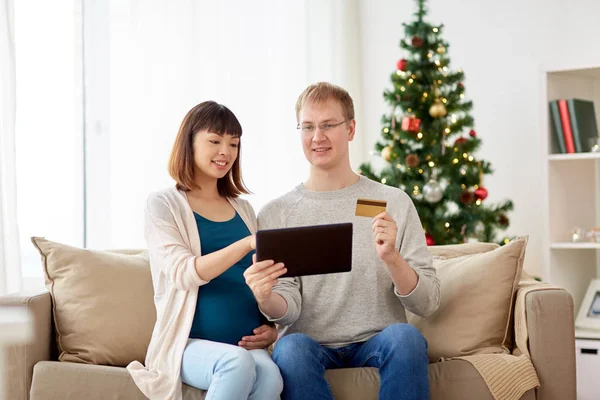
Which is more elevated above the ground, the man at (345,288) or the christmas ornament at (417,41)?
the christmas ornament at (417,41)

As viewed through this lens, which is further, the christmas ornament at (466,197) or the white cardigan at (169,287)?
the christmas ornament at (466,197)

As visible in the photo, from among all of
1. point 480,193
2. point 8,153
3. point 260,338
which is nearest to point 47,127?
point 8,153

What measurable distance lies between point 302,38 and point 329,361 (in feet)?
9.57

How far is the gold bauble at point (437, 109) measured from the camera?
4.19 metres

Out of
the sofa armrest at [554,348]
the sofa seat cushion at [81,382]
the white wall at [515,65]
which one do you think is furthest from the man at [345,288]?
the white wall at [515,65]

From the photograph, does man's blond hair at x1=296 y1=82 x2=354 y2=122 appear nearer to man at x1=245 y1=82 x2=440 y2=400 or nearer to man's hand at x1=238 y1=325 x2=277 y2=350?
man at x1=245 y1=82 x2=440 y2=400

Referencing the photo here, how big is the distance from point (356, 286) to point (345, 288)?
0.03 meters

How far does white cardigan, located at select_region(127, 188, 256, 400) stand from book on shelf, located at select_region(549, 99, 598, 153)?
236cm

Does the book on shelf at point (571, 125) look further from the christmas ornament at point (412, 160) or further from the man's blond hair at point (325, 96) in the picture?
the man's blond hair at point (325, 96)

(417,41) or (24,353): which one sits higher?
(417,41)

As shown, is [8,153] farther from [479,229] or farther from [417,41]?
[479,229]

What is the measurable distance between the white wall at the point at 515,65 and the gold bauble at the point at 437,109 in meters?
0.61

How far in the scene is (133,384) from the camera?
2273 millimetres

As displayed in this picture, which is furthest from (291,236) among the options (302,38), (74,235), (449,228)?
(302,38)
